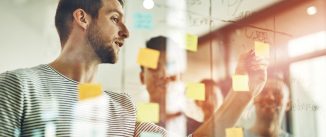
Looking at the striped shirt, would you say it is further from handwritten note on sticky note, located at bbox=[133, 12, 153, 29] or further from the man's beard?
handwritten note on sticky note, located at bbox=[133, 12, 153, 29]

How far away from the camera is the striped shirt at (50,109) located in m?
1.66

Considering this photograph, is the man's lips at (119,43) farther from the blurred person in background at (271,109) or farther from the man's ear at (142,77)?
the blurred person in background at (271,109)

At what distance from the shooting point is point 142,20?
1.98 metres

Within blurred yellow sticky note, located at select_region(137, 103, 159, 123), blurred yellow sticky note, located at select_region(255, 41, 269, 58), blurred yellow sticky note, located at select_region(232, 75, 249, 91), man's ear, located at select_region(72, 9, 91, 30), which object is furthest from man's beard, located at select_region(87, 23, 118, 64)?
blurred yellow sticky note, located at select_region(255, 41, 269, 58)

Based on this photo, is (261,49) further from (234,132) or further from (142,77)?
(142,77)

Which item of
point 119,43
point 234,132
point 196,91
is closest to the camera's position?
point 119,43

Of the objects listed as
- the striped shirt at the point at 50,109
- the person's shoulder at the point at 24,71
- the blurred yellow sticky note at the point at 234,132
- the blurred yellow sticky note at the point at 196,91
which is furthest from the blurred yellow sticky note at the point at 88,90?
the blurred yellow sticky note at the point at 234,132

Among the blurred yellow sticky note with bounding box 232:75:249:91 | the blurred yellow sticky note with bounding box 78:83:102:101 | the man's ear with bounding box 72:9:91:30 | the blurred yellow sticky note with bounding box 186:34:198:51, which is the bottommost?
the blurred yellow sticky note with bounding box 78:83:102:101

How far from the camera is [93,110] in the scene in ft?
6.00

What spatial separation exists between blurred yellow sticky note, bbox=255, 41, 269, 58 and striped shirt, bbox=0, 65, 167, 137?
2.67ft

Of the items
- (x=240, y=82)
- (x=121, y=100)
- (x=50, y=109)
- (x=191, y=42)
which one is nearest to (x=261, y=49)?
(x=240, y=82)

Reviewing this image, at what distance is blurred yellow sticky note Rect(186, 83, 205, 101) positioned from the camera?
206cm

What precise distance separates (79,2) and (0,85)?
1.54 ft

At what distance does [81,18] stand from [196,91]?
644 millimetres
